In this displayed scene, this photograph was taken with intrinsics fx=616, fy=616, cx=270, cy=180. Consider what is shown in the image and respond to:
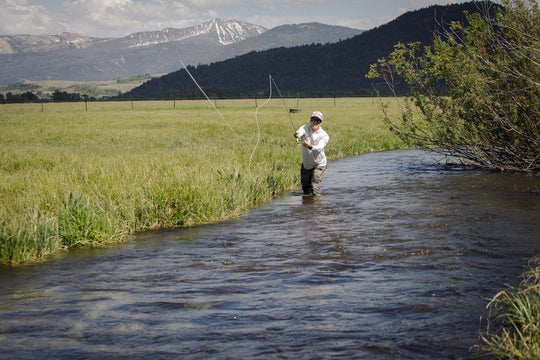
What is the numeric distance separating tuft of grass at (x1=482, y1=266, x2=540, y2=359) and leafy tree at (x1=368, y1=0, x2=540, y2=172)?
9772 mm

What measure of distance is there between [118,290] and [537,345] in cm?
444

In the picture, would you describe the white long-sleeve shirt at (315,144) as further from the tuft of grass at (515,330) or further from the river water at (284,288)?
the tuft of grass at (515,330)

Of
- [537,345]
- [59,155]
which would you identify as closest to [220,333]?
[537,345]

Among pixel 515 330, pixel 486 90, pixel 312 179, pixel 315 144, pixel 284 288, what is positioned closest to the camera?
pixel 515 330

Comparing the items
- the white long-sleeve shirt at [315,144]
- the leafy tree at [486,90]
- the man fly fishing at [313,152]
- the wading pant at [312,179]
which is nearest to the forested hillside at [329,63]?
the leafy tree at [486,90]

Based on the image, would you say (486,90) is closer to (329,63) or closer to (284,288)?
(284,288)

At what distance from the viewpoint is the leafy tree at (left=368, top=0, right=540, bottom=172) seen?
15.0 metres

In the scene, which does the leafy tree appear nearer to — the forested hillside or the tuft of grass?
the tuft of grass

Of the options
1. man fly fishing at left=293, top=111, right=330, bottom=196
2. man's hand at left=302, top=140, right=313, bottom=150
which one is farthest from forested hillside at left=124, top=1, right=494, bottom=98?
man's hand at left=302, top=140, right=313, bottom=150

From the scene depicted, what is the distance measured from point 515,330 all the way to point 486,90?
11344mm

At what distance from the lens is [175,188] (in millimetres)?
11258

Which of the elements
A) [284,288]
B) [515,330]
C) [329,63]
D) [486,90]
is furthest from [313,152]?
[329,63]

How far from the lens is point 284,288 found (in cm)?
695

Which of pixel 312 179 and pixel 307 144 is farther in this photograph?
pixel 312 179
